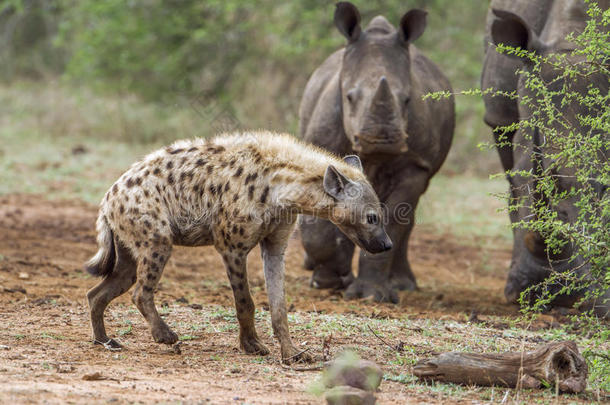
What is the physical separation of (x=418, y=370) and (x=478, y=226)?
9.00 m

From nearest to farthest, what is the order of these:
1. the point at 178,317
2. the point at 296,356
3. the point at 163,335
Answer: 1. the point at 296,356
2. the point at 163,335
3. the point at 178,317

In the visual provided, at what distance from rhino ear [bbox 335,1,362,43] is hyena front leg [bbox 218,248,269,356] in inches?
149

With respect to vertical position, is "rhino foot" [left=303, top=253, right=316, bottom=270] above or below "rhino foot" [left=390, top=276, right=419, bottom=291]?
above

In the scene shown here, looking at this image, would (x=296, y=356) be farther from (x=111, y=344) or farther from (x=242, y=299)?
(x=111, y=344)

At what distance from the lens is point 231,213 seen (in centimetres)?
585

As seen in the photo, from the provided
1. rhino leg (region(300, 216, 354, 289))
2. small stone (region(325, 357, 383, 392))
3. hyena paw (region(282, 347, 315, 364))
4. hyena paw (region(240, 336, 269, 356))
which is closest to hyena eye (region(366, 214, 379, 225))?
hyena paw (region(282, 347, 315, 364))

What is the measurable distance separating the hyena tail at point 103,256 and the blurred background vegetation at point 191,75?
1094 cm

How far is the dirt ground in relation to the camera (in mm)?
4844

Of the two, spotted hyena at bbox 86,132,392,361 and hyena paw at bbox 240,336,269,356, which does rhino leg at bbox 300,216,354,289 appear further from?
hyena paw at bbox 240,336,269,356

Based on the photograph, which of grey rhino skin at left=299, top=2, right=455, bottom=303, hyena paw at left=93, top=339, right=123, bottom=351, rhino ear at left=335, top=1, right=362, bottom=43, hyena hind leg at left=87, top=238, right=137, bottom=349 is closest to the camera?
hyena paw at left=93, top=339, right=123, bottom=351

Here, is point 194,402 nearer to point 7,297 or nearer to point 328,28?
point 7,297

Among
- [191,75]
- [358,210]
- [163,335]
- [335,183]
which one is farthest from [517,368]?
[191,75]

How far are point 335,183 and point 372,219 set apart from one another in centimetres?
35

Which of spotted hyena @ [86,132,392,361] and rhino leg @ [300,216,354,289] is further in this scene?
rhino leg @ [300,216,354,289]
